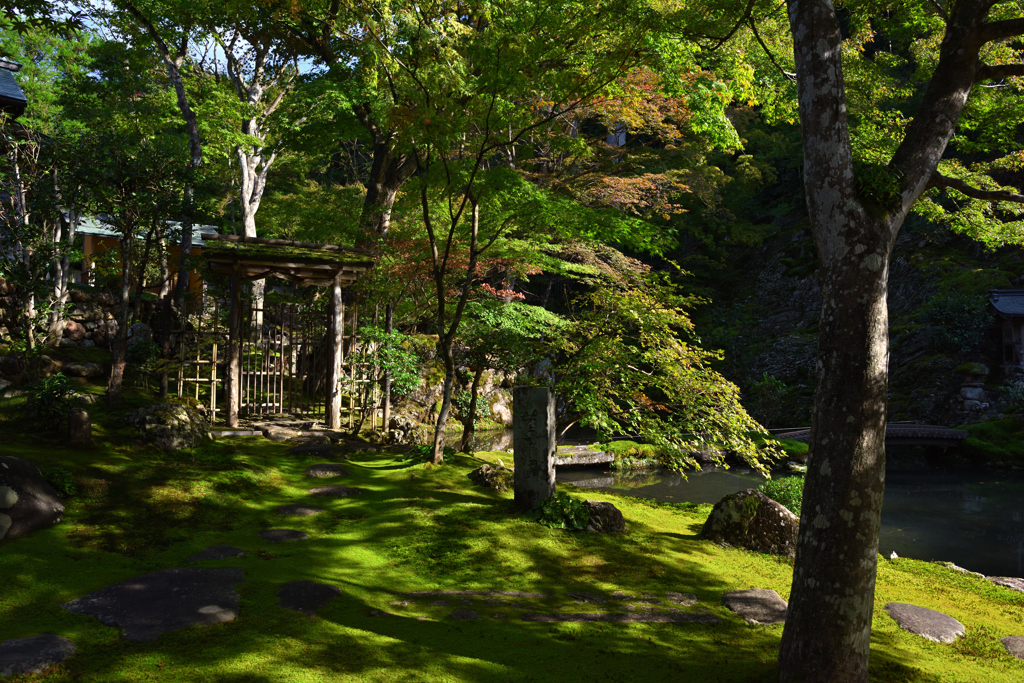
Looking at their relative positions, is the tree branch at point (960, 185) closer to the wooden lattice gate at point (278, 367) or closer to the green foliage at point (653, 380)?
the green foliage at point (653, 380)

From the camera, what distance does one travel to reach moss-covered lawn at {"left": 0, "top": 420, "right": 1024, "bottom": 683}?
438 cm

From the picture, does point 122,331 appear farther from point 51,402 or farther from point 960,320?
point 960,320

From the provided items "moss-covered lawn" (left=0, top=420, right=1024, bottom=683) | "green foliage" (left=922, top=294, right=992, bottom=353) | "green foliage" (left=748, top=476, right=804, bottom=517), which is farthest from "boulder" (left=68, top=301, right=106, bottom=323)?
"green foliage" (left=922, top=294, right=992, bottom=353)

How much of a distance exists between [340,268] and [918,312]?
74.5 feet

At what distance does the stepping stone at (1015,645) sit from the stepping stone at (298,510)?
24.5 feet

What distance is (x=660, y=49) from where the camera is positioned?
11477mm

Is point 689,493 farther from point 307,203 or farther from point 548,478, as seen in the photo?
point 307,203

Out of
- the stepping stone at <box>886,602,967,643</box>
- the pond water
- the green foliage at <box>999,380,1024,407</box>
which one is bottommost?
the pond water

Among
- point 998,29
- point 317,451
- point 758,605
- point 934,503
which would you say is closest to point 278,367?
point 317,451

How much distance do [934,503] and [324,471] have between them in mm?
14132

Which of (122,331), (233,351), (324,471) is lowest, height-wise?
(324,471)

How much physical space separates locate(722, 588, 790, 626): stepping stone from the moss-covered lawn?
20 centimetres

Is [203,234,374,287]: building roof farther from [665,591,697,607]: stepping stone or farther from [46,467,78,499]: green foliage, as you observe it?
[665,591,697,607]: stepping stone

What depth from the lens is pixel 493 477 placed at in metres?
9.50
